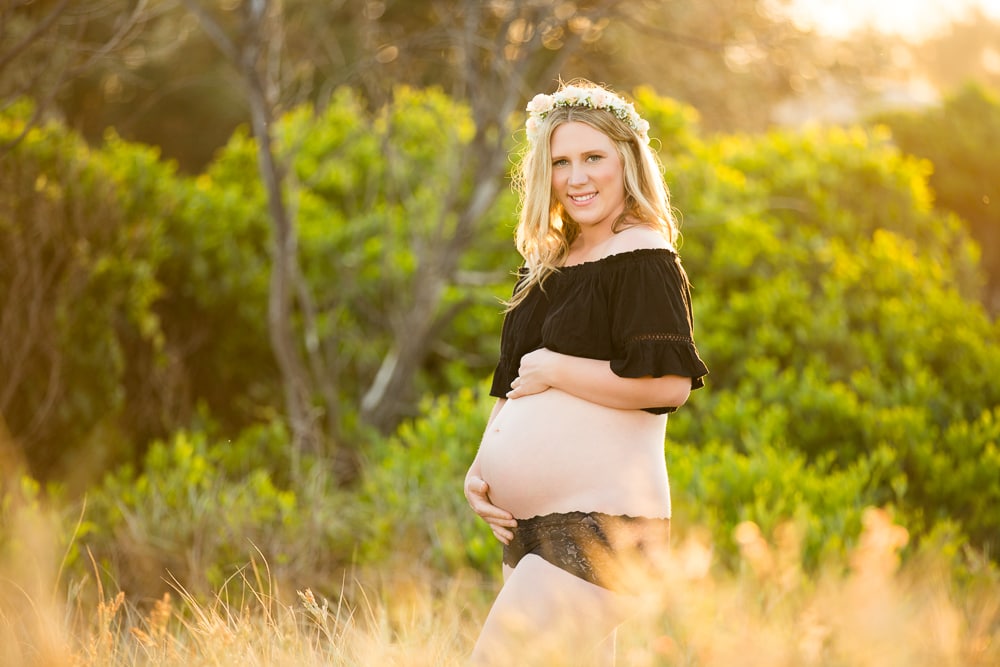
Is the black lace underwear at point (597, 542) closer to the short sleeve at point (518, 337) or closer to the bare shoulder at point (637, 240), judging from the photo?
the short sleeve at point (518, 337)

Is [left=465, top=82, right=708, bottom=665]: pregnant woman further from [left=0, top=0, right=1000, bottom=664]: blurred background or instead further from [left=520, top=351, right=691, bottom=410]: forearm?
[left=0, top=0, right=1000, bottom=664]: blurred background

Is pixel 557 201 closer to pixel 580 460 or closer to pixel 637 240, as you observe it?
pixel 637 240

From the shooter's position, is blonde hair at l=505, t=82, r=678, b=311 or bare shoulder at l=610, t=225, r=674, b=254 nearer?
bare shoulder at l=610, t=225, r=674, b=254

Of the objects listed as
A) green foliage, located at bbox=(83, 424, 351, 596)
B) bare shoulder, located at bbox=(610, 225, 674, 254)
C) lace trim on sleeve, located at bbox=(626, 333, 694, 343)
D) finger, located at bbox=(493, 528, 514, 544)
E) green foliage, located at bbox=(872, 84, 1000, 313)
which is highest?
green foliage, located at bbox=(872, 84, 1000, 313)

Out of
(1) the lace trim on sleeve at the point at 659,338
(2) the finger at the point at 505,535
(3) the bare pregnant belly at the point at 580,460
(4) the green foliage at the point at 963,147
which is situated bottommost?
(2) the finger at the point at 505,535

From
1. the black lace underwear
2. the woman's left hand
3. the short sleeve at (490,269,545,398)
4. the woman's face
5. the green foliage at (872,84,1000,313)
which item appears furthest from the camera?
the green foliage at (872,84,1000,313)

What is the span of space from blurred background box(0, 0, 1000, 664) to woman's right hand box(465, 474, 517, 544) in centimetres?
166

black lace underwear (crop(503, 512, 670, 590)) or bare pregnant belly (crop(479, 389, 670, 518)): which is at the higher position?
bare pregnant belly (crop(479, 389, 670, 518))

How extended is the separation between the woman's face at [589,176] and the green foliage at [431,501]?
207 centimetres

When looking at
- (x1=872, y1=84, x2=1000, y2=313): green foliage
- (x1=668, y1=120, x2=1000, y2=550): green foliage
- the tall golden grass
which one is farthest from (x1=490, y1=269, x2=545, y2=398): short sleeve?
(x1=872, y1=84, x2=1000, y2=313): green foliage

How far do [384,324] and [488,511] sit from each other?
5.04 m

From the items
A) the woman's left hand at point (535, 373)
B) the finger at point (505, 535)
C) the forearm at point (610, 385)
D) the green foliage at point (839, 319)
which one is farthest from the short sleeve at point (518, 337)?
the green foliage at point (839, 319)

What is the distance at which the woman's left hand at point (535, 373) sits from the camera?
2.68 metres

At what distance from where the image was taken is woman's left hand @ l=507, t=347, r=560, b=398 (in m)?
2.68
